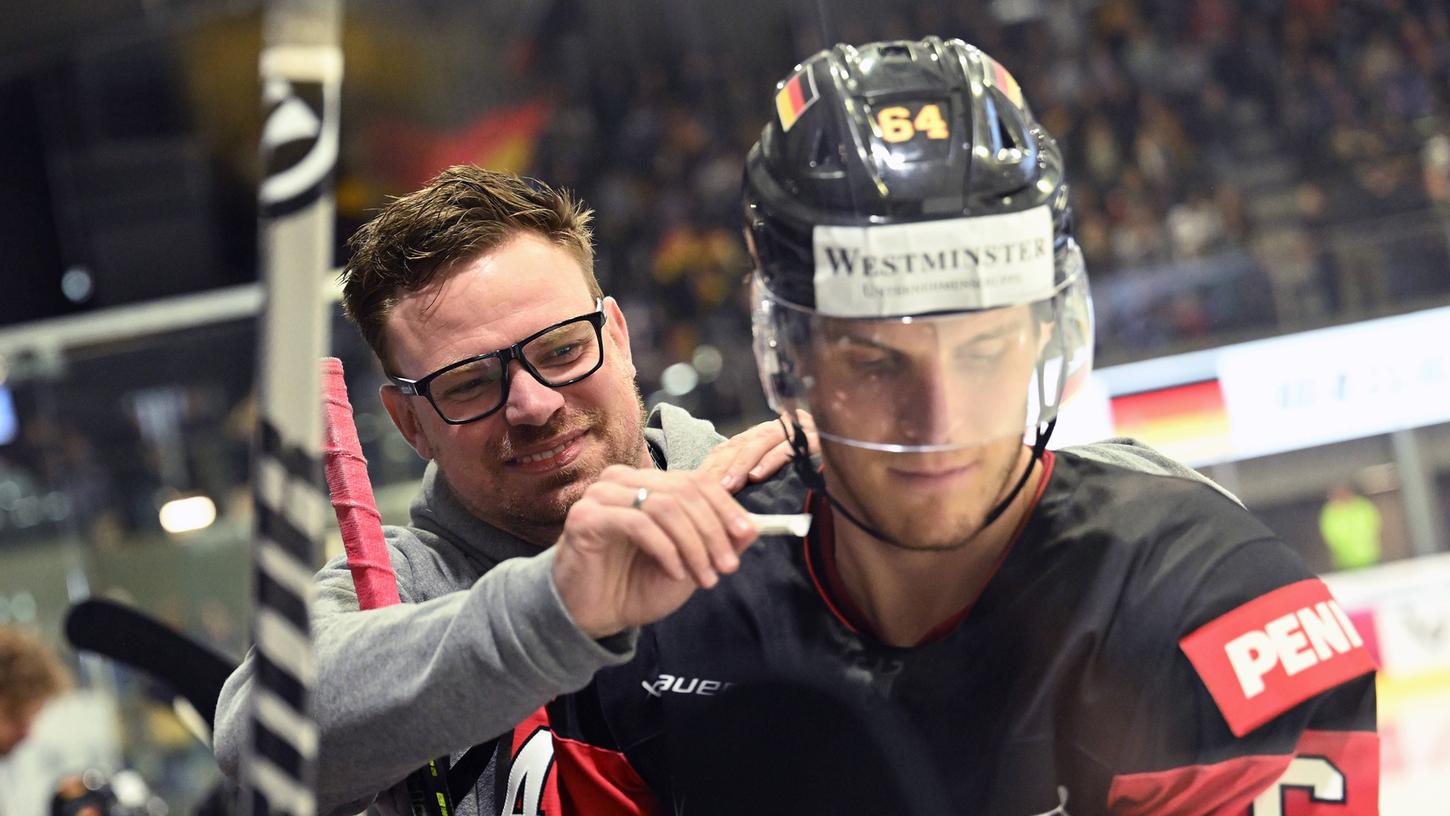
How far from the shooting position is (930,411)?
1.13 metres

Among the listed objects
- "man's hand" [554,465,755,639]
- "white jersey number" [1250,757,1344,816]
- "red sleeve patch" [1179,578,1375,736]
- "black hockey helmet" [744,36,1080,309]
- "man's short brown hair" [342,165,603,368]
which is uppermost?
"black hockey helmet" [744,36,1080,309]

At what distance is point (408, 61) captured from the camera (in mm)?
7809

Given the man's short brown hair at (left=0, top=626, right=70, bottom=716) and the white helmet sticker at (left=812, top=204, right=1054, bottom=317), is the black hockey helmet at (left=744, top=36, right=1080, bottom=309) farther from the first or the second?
the man's short brown hair at (left=0, top=626, right=70, bottom=716)

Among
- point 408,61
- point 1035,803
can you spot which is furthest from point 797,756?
point 408,61

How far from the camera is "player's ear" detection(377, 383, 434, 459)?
1807 mm

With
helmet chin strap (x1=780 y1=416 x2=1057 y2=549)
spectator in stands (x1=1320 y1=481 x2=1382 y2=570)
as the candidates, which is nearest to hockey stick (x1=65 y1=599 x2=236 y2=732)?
helmet chin strap (x1=780 y1=416 x2=1057 y2=549)

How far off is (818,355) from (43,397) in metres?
4.82

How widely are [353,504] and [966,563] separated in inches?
26.2

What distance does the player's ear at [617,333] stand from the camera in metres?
1.87

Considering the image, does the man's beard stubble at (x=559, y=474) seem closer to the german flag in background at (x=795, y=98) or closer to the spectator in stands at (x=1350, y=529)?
the german flag in background at (x=795, y=98)

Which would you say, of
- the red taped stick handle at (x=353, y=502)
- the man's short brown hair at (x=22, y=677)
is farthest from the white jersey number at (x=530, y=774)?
the man's short brown hair at (x=22, y=677)

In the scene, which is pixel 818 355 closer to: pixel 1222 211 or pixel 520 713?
pixel 520 713

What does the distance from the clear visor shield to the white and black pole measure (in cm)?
45

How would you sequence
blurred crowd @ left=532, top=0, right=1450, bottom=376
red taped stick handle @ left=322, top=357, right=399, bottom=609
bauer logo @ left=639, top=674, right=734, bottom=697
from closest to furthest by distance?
bauer logo @ left=639, top=674, right=734, bottom=697 < red taped stick handle @ left=322, top=357, right=399, bottom=609 < blurred crowd @ left=532, top=0, right=1450, bottom=376
